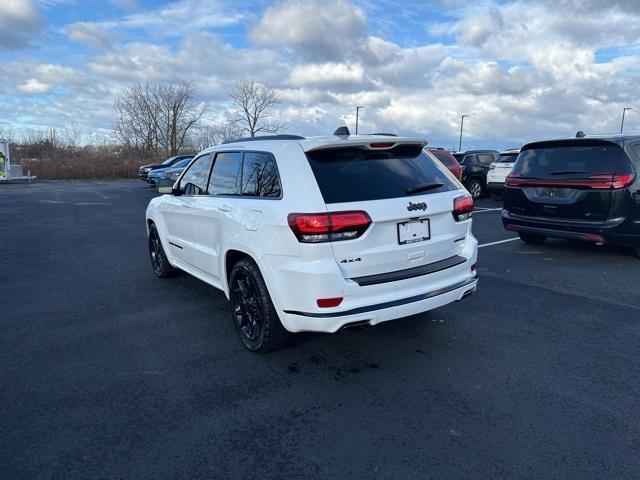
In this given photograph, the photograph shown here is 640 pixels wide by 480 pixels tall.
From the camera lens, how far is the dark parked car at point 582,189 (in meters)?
6.52

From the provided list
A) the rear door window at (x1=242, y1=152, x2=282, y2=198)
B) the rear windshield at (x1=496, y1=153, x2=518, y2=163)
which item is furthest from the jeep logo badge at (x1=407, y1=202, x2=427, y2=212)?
the rear windshield at (x1=496, y1=153, x2=518, y2=163)

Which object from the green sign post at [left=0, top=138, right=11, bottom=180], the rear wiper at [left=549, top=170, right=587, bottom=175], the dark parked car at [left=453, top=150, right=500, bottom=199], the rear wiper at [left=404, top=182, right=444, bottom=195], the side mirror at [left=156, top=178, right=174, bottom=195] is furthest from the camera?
the green sign post at [left=0, top=138, right=11, bottom=180]

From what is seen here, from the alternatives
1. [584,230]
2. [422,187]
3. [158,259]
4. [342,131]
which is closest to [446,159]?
[584,230]

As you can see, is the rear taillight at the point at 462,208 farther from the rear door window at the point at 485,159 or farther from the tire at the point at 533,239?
the rear door window at the point at 485,159

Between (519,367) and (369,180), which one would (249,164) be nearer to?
(369,180)

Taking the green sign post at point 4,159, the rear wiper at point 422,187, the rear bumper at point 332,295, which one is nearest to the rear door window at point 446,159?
the rear wiper at point 422,187

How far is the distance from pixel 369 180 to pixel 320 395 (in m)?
1.61

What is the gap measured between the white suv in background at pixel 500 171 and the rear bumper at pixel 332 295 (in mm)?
13597

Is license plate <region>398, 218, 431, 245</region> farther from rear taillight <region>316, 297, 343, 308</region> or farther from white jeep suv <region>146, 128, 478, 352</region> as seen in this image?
rear taillight <region>316, 297, 343, 308</region>

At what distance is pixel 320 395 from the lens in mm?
3270

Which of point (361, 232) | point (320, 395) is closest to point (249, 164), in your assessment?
point (361, 232)

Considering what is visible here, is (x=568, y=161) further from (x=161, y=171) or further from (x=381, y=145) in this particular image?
(x=161, y=171)

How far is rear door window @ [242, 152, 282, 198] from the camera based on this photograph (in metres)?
3.65

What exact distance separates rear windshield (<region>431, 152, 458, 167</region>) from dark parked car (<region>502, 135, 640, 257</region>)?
278 inches
